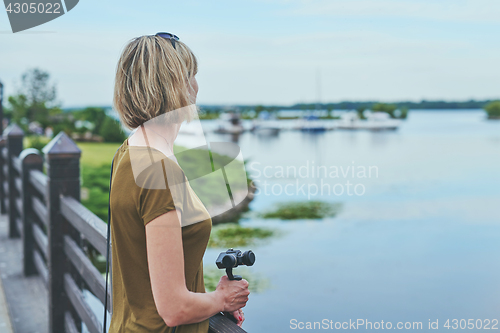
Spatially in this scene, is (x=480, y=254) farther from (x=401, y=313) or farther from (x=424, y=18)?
(x=424, y=18)

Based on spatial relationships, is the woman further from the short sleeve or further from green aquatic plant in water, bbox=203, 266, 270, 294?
green aquatic plant in water, bbox=203, 266, 270, 294

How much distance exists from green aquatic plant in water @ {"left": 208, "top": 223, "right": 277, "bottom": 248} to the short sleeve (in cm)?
1315

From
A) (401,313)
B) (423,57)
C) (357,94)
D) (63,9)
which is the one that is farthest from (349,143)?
(63,9)

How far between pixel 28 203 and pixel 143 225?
2.78 metres

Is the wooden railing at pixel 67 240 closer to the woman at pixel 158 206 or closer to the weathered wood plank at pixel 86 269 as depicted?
the weathered wood plank at pixel 86 269

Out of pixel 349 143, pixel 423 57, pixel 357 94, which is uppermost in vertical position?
pixel 423 57

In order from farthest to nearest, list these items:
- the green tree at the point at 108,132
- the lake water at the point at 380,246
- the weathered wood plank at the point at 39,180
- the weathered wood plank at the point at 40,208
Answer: the green tree at the point at 108,132 → the lake water at the point at 380,246 → the weathered wood plank at the point at 40,208 → the weathered wood plank at the point at 39,180

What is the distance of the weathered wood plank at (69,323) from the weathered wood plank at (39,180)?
0.68 metres

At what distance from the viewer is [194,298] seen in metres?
0.81

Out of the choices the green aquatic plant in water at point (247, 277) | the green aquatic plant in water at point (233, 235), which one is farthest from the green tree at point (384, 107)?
the green aquatic plant in water at point (247, 277)

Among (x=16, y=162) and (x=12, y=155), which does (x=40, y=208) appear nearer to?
(x=16, y=162)

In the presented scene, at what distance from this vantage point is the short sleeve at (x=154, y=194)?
28.5 inches

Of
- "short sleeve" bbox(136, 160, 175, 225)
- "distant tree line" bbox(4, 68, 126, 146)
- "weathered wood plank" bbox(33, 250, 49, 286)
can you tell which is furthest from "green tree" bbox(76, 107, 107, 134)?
"short sleeve" bbox(136, 160, 175, 225)

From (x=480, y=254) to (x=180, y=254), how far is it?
24.1 meters
